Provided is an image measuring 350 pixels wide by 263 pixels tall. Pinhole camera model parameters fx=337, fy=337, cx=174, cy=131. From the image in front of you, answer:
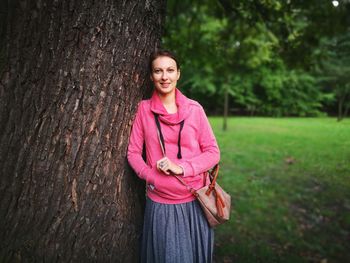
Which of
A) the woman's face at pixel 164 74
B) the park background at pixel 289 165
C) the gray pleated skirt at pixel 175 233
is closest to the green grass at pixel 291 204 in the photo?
the park background at pixel 289 165

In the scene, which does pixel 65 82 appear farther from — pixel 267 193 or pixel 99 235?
pixel 267 193

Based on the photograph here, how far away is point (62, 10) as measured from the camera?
2010 millimetres

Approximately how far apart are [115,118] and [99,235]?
794mm

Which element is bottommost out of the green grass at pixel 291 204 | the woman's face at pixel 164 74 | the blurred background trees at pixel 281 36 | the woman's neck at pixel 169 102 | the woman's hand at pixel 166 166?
the green grass at pixel 291 204

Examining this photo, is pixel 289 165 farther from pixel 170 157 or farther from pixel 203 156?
pixel 170 157

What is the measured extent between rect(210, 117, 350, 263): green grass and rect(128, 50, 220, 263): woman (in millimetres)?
1601

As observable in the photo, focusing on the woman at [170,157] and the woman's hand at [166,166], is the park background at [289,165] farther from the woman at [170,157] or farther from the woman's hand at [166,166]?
the woman's hand at [166,166]

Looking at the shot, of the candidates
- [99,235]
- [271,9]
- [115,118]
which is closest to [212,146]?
[115,118]

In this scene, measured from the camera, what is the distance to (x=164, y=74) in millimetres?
2266

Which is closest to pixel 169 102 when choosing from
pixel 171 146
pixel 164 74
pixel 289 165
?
pixel 164 74

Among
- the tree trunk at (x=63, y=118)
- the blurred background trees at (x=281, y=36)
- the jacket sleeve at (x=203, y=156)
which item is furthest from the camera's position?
the blurred background trees at (x=281, y=36)

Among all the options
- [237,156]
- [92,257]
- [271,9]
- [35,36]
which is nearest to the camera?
[35,36]

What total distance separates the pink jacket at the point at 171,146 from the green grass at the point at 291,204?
5.92 ft

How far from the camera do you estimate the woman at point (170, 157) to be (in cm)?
226
